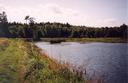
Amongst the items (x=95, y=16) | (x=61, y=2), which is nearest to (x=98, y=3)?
(x=95, y=16)

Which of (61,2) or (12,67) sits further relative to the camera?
(61,2)

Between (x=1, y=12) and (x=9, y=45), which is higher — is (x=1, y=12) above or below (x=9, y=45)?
above

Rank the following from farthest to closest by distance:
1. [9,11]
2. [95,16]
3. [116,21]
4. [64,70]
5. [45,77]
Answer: [116,21]
[95,16]
[9,11]
[64,70]
[45,77]

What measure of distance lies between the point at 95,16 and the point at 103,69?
135cm

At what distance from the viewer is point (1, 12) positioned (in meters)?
6.03

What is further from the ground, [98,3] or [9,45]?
[98,3]

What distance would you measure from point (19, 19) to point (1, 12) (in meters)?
0.44

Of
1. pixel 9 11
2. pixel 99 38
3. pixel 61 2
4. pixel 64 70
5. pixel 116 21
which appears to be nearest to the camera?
pixel 64 70

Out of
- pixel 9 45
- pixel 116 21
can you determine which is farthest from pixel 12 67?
pixel 9 45

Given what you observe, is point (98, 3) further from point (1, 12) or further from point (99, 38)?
point (99, 38)

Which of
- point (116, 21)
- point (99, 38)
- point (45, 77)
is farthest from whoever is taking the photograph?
point (99, 38)

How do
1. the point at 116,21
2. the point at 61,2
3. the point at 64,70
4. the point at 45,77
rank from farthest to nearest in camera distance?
the point at 116,21
the point at 61,2
the point at 64,70
the point at 45,77

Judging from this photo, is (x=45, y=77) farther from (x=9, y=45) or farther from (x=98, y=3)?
(x=9, y=45)

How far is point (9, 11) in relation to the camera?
5.69m
